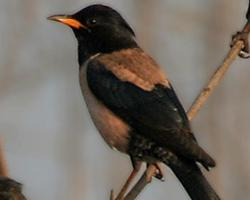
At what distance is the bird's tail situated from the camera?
4.91m

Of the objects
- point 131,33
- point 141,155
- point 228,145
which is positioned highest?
point 131,33

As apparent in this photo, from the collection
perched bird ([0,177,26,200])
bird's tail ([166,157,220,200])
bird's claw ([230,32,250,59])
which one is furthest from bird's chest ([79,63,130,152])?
perched bird ([0,177,26,200])

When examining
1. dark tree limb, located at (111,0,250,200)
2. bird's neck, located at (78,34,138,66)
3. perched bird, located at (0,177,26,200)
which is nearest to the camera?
perched bird, located at (0,177,26,200)

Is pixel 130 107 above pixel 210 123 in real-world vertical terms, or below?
above

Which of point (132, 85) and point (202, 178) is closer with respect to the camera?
point (202, 178)

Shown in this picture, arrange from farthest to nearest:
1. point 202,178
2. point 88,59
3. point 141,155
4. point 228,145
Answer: point 228,145 < point 88,59 < point 141,155 < point 202,178

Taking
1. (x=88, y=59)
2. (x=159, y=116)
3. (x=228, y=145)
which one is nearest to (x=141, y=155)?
(x=159, y=116)

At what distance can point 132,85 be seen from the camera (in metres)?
5.46

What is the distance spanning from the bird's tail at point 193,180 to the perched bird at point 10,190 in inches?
50.0

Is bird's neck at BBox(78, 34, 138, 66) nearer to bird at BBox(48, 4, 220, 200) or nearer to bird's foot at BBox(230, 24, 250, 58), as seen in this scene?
bird at BBox(48, 4, 220, 200)

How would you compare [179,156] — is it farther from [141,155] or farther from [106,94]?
[106,94]

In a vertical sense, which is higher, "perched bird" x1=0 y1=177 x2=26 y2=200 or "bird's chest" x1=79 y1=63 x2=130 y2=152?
"perched bird" x1=0 y1=177 x2=26 y2=200

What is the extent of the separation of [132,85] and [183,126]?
18.3 inches

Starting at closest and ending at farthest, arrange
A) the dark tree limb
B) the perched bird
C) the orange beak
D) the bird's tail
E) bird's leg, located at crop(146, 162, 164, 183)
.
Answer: the perched bird, the dark tree limb, the bird's tail, bird's leg, located at crop(146, 162, 164, 183), the orange beak
